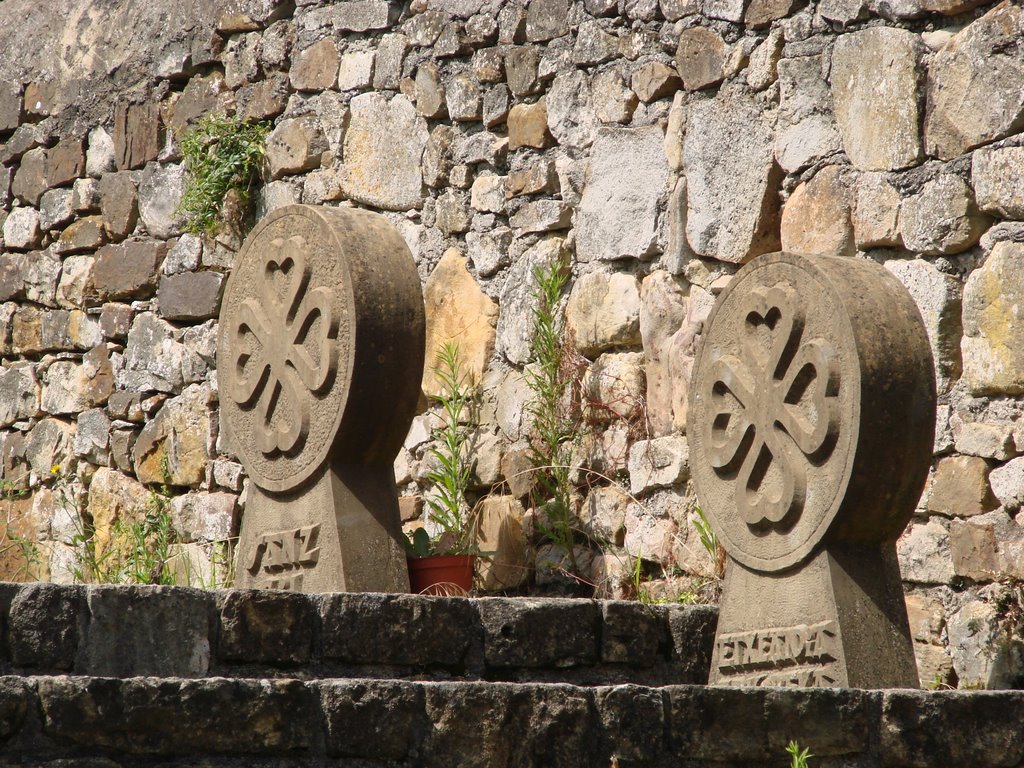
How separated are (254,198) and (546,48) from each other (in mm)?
1463

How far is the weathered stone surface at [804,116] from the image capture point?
400 centimetres

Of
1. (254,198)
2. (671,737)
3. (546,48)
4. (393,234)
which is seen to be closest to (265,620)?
(671,737)

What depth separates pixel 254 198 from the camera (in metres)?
5.71

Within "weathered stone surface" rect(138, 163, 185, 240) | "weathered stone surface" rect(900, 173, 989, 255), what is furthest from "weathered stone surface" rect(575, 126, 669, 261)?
"weathered stone surface" rect(138, 163, 185, 240)

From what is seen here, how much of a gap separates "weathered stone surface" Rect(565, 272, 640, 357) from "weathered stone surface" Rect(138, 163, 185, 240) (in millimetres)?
2007

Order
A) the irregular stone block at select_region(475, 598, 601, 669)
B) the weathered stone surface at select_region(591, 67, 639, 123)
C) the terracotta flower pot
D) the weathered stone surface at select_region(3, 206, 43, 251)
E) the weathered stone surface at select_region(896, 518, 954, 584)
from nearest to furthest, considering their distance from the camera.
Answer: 1. the irregular stone block at select_region(475, 598, 601, 669)
2. the weathered stone surface at select_region(896, 518, 954, 584)
3. the terracotta flower pot
4. the weathered stone surface at select_region(591, 67, 639, 123)
5. the weathered stone surface at select_region(3, 206, 43, 251)

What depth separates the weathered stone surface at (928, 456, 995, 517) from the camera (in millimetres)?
3545

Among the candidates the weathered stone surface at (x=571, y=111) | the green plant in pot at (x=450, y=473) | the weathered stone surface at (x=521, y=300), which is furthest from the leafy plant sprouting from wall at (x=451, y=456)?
the weathered stone surface at (x=571, y=111)

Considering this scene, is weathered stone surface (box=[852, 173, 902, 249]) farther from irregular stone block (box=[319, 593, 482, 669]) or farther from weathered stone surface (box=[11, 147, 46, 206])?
weathered stone surface (box=[11, 147, 46, 206])

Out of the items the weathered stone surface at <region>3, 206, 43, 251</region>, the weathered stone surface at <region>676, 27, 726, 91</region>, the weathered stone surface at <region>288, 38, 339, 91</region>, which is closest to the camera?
the weathered stone surface at <region>676, 27, 726, 91</region>

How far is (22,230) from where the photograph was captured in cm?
657

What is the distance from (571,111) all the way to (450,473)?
4.04 ft

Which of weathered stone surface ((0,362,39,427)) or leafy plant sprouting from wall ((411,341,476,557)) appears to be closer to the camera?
leafy plant sprouting from wall ((411,341,476,557))

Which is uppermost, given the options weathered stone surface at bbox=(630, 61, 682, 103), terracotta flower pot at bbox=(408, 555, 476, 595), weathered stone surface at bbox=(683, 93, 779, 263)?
weathered stone surface at bbox=(630, 61, 682, 103)
